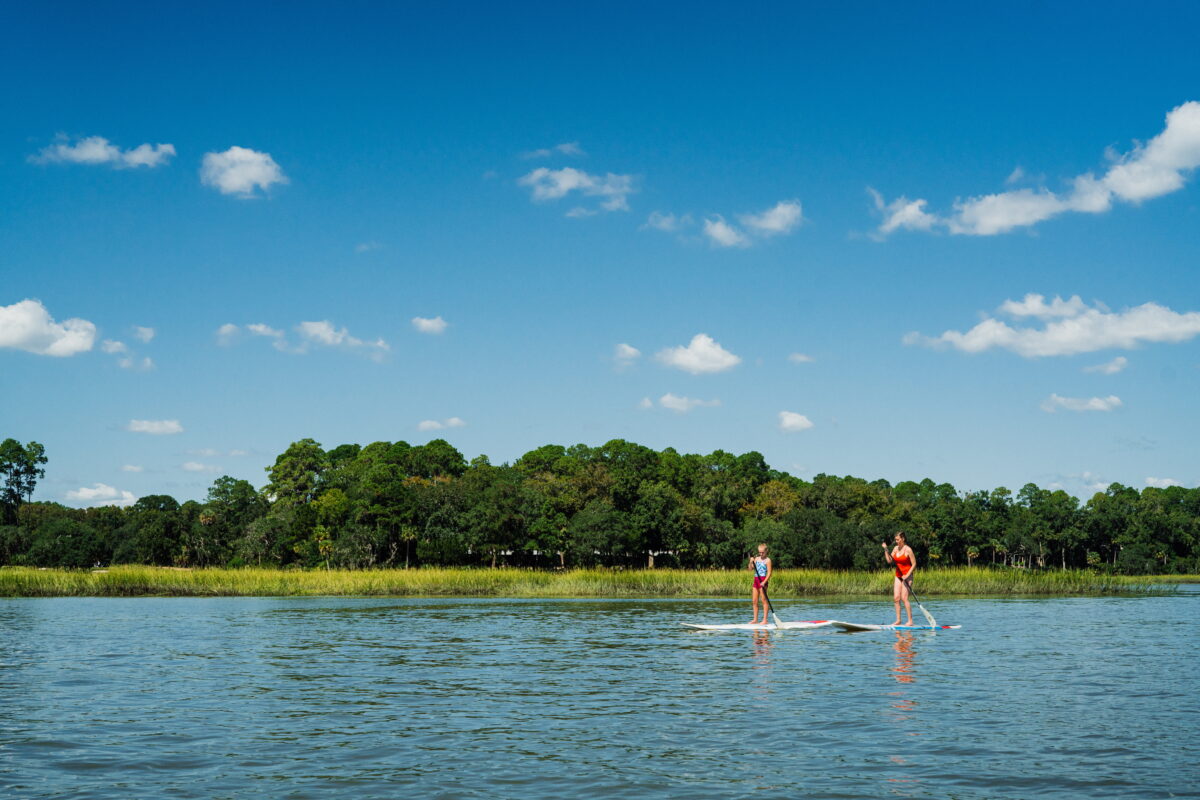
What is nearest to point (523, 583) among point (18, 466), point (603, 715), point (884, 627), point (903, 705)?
point (884, 627)

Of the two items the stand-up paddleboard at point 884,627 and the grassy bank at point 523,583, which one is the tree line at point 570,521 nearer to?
the grassy bank at point 523,583

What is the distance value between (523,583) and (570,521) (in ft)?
139

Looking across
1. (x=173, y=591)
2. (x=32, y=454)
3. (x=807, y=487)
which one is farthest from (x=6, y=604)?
(x=32, y=454)

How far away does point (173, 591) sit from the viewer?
170ft

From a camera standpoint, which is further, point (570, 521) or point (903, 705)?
point (570, 521)

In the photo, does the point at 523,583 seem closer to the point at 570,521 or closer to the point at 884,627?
the point at 884,627

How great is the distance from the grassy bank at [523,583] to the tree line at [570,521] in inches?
1413

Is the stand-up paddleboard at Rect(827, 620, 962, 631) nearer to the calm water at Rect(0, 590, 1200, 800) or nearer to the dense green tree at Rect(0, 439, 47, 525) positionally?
the calm water at Rect(0, 590, 1200, 800)

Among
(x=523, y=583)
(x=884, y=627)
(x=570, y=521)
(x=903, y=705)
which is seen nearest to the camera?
(x=903, y=705)

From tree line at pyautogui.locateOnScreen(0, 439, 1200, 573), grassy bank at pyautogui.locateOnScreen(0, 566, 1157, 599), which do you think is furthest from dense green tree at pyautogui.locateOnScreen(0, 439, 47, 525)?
grassy bank at pyautogui.locateOnScreen(0, 566, 1157, 599)

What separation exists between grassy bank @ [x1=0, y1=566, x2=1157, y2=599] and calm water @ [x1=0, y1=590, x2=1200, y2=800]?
79.1ft

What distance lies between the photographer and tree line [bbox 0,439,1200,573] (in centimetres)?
9319

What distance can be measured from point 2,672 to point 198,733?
8.78m

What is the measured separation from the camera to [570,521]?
314ft
